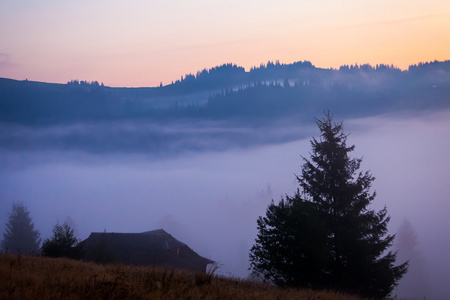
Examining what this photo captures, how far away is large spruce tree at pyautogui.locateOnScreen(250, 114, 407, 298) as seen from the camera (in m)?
21.4

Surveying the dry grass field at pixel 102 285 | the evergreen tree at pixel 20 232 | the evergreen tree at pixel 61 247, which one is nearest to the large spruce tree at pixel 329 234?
the dry grass field at pixel 102 285

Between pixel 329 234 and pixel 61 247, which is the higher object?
pixel 329 234

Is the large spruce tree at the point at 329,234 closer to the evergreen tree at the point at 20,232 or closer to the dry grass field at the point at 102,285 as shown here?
the dry grass field at the point at 102,285

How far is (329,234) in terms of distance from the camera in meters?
26.0

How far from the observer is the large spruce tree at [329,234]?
70.1 ft

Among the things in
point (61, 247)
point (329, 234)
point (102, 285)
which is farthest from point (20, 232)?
point (102, 285)

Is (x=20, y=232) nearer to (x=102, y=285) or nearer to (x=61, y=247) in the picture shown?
(x=61, y=247)

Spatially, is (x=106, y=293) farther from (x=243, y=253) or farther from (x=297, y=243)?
(x=243, y=253)

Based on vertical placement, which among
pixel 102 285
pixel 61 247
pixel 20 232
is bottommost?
pixel 20 232

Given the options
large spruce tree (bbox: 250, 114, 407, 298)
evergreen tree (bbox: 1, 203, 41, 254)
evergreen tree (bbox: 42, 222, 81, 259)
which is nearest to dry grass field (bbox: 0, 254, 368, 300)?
large spruce tree (bbox: 250, 114, 407, 298)

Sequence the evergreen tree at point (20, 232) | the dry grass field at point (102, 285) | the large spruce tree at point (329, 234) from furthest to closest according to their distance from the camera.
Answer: the evergreen tree at point (20, 232) < the large spruce tree at point (329, 234) < the dry grass field at point (102, 285)

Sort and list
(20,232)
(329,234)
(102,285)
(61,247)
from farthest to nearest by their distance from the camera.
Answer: (20,232), (61,247), (329,234), (102,285)

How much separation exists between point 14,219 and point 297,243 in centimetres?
8923

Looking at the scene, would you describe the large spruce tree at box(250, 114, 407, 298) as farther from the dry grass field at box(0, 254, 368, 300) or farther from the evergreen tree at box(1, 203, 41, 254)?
the evergreen tree at box(1, 203, 41, 254)
